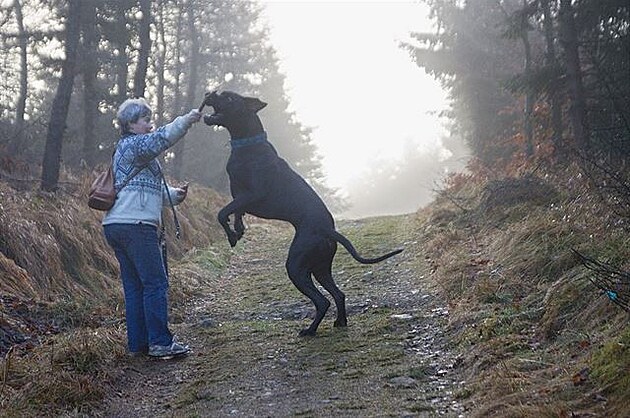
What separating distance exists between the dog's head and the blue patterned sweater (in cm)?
61

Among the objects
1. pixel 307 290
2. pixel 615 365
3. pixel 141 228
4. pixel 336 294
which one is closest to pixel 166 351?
Result: pixel 141 228

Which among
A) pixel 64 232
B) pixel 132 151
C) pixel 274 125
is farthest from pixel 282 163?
pixel 274 125

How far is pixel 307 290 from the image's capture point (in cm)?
599

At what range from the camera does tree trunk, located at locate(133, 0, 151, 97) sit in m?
15.8

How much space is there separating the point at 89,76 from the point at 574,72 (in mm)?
11809

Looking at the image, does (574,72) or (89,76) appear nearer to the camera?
(574,72)

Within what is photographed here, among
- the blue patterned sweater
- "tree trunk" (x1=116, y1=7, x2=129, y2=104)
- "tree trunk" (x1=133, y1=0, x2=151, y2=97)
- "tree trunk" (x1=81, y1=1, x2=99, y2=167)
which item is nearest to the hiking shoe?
the blue patterned sweater

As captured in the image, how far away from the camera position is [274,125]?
34.0 m

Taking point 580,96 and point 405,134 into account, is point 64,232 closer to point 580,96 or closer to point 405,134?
point 580,96

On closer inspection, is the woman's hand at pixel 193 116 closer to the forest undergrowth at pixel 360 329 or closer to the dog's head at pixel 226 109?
the dog's head at pixel 226 109

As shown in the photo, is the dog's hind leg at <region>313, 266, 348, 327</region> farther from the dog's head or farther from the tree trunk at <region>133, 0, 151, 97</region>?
the tree trunk at <region>133, 0, 151, 97</region>

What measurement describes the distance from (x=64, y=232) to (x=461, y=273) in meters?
4.67

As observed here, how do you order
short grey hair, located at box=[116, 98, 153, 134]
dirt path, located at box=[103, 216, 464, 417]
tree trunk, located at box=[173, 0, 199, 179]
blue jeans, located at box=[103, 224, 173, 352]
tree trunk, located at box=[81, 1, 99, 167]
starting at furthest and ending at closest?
tree trunk, located at box=[173, 0, 199, 179] < tree trunk, located at box=[81, 1, 99, 167] < short grey hair, located at box=[116, 98, 153, 134] < blue jeans, located at box=[103, 224, 173, 352] < dirt path, located at box=[103, 216, 464, 417]

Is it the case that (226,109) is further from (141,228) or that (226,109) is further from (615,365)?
(615,365)
